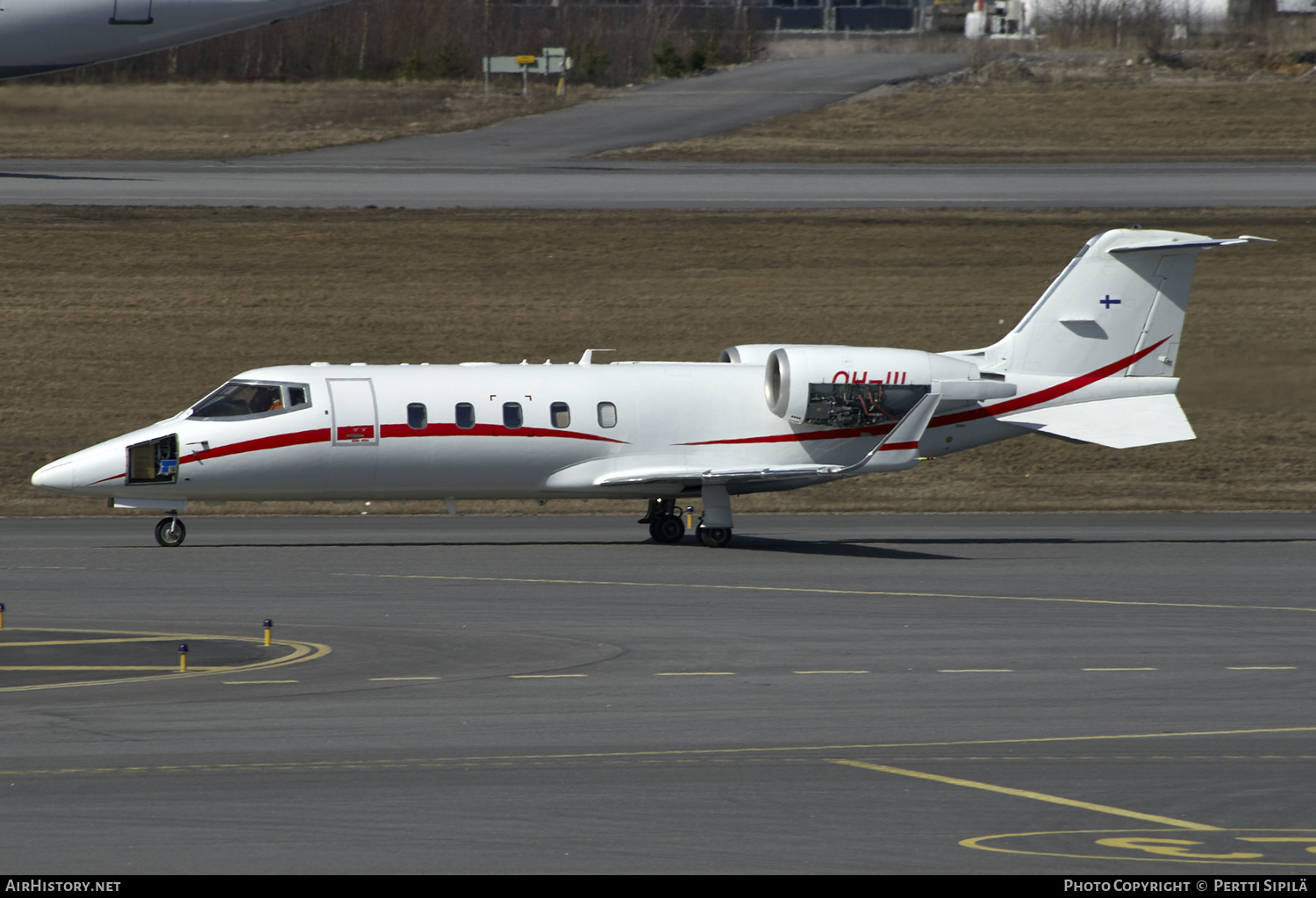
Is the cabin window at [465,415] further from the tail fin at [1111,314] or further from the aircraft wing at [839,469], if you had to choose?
the tail fin at [1111,314]

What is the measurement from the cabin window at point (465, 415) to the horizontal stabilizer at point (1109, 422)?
32.0 feet

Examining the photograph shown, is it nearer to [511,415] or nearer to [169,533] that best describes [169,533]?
[169,533]

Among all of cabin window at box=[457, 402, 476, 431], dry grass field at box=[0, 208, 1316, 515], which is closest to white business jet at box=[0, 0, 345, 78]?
cabin window at box=[457, 402, 476, 431]

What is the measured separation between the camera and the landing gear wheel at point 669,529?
29.0m

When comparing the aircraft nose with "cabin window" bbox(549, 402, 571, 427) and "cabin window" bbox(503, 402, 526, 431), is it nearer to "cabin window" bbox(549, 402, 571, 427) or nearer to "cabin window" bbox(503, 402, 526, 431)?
"cabin window" bbox(503, 402, 526, 431)

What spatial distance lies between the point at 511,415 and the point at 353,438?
274 centimetres

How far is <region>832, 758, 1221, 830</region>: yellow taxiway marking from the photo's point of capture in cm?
1183

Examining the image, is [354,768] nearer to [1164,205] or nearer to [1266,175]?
[1164,205]

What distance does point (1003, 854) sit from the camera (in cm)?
1092

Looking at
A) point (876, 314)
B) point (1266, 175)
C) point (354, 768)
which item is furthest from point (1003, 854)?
point (1266, 175)

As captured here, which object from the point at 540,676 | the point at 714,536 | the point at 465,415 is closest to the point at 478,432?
the point at 465,415

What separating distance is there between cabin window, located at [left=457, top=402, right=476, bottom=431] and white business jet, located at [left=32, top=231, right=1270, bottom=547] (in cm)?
3

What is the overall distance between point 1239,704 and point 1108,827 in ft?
16.5

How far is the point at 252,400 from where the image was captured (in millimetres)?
27219
